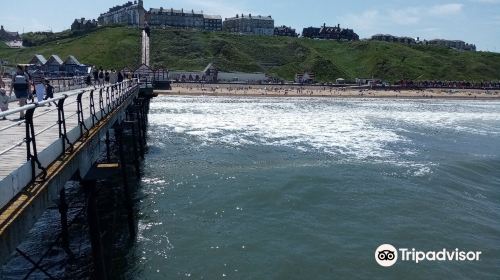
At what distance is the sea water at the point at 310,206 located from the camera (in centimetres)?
1518

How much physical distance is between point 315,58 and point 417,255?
136701 millimetres

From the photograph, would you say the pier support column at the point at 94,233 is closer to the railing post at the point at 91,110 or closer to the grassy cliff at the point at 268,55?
the railing post at the point at 91,110

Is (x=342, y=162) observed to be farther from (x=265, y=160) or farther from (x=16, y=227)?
(x=16, y=227)

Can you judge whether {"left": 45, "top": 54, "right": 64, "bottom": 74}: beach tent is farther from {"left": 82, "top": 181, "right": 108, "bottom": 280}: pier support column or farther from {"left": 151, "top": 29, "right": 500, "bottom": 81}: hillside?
{"left": 151, "top": 29, "right": 500, "bottom": 81}: hillside

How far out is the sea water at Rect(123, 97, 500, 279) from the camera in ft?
49.8

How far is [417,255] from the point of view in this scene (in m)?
16.0

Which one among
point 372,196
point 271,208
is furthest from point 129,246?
point 372,196

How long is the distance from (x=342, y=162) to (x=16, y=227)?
25887 mm

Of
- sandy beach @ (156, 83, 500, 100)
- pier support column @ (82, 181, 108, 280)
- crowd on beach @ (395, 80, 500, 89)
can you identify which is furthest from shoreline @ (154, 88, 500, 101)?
pier support column @ (82, 181, 108, 280)

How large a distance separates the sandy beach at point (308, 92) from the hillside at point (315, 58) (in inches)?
844

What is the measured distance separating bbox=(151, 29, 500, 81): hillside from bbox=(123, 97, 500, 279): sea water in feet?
311

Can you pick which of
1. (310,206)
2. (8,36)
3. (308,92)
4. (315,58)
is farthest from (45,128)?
(8,36)

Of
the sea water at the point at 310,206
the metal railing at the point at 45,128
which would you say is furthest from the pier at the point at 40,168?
the sea water at the point at 310,206

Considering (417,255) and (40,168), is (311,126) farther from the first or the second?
(40,168)
